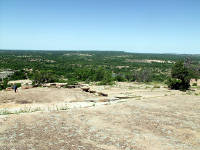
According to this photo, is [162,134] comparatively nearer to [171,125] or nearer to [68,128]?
[171,125]

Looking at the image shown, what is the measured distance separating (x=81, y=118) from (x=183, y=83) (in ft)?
91.6

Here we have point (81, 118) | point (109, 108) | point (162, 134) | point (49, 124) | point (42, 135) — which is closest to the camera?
point (42, 135)

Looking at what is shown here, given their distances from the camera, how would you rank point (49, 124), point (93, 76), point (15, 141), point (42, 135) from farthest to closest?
point (93, 76), point (49, 124), point (42, 135), point (15, 141)

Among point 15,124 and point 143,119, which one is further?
point 143,119

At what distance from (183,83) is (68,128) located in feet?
98.4

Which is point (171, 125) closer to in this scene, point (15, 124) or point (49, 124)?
point (49, 124)

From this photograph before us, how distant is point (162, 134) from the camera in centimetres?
1129

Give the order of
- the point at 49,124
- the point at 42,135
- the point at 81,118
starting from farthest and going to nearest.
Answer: the point at 81,118 < the point at 49,124 < the point at 42,135

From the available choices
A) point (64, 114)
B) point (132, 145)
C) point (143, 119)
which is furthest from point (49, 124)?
point (143, 119)

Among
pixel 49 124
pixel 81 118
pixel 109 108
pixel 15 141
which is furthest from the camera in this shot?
pixel 109 108

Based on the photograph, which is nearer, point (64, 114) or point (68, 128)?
point (68, 128)

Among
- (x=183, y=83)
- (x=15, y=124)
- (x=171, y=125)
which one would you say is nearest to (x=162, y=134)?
(x=171, y=125)

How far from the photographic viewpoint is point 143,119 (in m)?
14.1

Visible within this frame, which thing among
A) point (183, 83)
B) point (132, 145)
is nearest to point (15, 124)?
point (132, 145)
